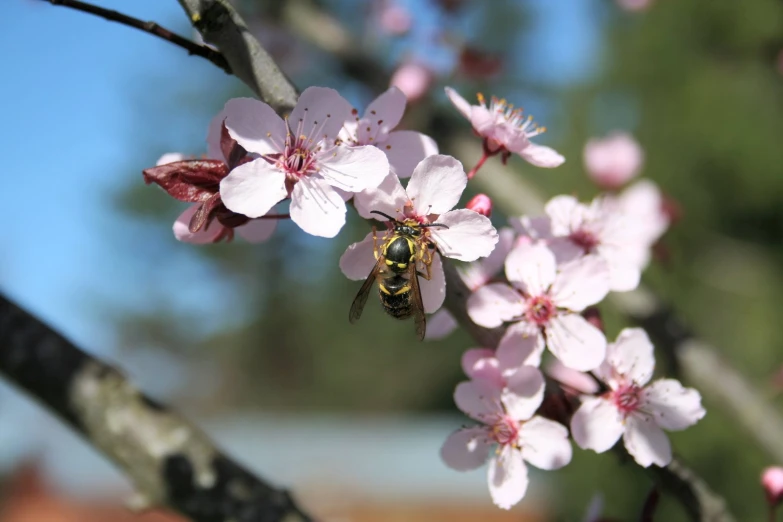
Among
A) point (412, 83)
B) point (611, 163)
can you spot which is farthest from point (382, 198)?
point (611, 163)

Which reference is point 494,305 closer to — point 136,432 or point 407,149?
point 407,149

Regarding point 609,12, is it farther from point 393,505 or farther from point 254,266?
point 254,266

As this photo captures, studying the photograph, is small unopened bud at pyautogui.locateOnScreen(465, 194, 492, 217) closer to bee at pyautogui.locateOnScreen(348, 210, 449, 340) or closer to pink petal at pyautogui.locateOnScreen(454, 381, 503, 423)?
bee at pyautogui.locateOnScreen(348, 210, 449, 340)

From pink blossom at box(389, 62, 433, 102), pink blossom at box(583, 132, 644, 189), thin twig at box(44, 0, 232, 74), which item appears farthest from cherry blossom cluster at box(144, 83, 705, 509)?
pink blossom at box(583, 132, 644, 189)

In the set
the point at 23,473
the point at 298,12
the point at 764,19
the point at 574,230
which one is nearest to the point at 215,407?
the point at 23,473

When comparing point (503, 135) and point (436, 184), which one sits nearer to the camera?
point (436, 184)

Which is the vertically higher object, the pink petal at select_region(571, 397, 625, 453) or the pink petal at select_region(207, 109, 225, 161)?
the pink petal at select_region(207, 109, 225, 161)

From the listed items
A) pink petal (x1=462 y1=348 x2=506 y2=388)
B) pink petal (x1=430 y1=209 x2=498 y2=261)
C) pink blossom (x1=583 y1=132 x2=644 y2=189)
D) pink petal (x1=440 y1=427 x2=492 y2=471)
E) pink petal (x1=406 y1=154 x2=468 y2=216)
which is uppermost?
pink blossom (x1=583 y1=132 x2=644 y2=189)
